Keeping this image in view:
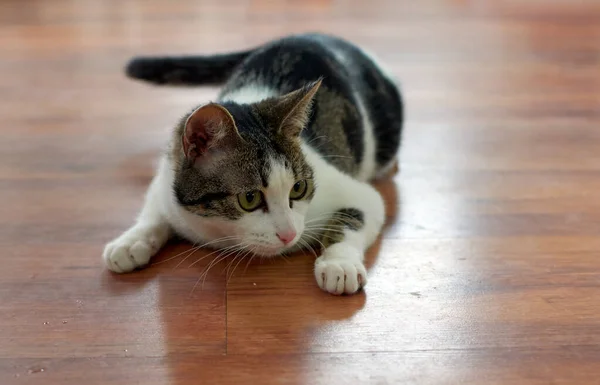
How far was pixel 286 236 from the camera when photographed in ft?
4.46

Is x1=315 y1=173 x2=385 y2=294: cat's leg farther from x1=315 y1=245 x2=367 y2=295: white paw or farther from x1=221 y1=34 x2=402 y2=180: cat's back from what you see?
x1=221 y1=34 x2=402 y2=180: cat's back

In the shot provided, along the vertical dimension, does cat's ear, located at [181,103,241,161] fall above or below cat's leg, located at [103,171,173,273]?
above

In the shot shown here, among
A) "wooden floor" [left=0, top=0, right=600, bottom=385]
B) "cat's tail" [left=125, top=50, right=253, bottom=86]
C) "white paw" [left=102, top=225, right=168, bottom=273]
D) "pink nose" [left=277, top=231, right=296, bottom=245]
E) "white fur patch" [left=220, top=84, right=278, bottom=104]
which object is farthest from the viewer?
"cat's tail" [left=125, top=50, right=253, bottom=86]

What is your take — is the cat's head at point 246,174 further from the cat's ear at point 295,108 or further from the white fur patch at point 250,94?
the white fur patch at point 250,94

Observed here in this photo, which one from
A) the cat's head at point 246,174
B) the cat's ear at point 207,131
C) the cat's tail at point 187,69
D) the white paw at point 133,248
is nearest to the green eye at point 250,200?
the cat's head at point 246,174

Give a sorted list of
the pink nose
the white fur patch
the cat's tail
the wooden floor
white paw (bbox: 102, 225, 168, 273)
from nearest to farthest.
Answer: the wooden floor → the pink nose → white paw (bbox: 102, 225, 168, 273) → the white fur patch → the cat's tail

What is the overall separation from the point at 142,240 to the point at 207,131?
1.18ft

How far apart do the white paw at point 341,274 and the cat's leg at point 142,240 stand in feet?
1.31

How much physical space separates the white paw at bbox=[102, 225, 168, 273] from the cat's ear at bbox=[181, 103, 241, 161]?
0.27 m

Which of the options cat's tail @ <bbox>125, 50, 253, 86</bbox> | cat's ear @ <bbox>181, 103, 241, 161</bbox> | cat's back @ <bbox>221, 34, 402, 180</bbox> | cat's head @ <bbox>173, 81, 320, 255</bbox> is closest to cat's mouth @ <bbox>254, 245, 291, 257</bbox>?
cat's head @ <bbox>173, 81, 320, 255</bbox>

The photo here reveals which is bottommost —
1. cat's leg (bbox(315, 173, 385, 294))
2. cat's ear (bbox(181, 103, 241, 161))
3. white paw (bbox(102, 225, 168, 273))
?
white paw (bbox(102, 225, 168, 273))

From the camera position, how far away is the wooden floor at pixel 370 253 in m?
1.25

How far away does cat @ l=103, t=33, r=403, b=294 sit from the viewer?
1369 millimetres

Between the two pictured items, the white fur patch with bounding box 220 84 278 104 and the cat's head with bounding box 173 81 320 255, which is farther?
the white fur patch with bounding box 220 84 278 104
